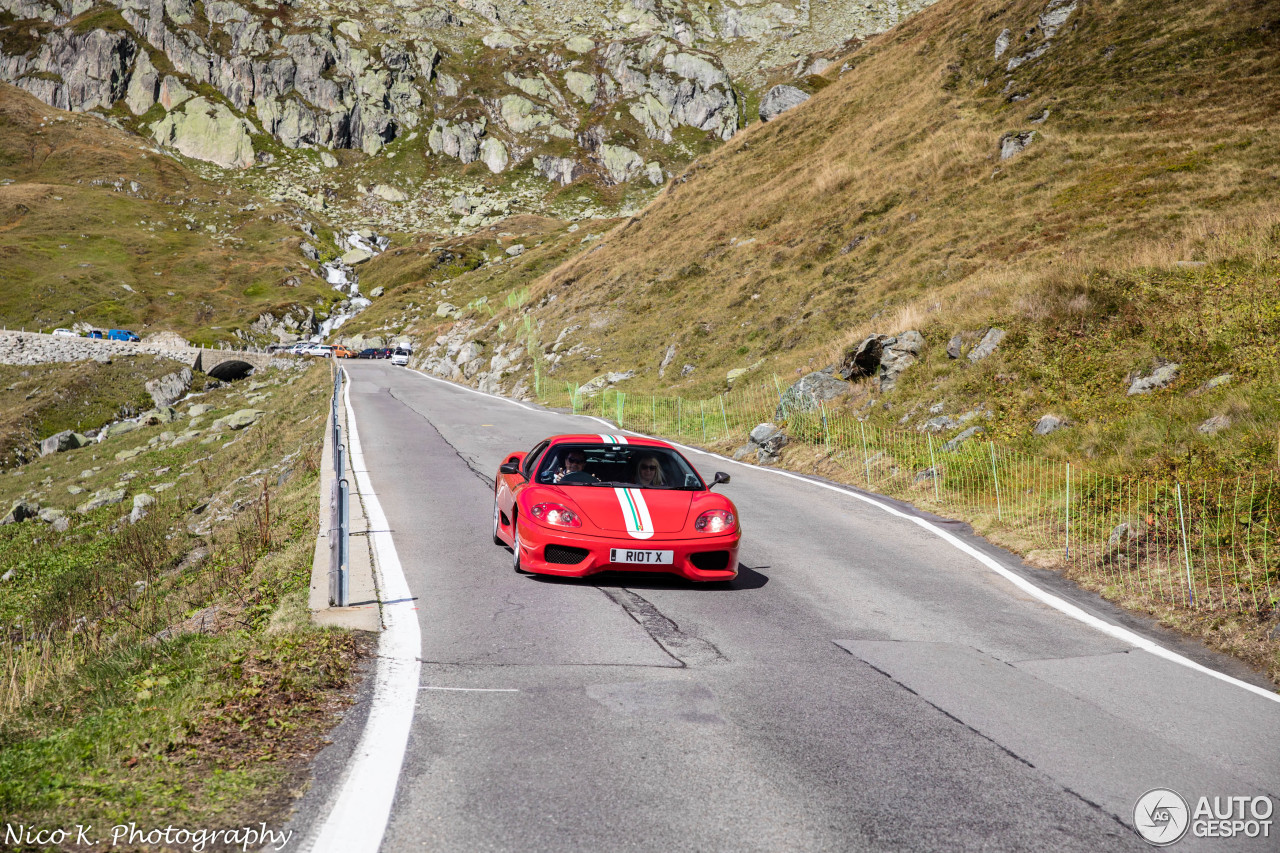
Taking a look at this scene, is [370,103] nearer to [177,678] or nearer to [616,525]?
[616,525]

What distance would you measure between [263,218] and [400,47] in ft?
253

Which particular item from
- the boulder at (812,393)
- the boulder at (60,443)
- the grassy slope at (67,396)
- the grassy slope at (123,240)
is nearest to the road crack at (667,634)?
the boulder at (812,393)

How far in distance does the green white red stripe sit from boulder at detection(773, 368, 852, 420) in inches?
466

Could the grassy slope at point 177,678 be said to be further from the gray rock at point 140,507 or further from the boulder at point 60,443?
the boulder at point 60,443

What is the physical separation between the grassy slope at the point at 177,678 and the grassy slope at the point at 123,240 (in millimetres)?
75953

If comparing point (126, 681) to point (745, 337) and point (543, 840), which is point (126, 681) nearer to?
point (543, 840)

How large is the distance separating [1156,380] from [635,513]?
11105 millimetres

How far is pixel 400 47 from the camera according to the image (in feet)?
626

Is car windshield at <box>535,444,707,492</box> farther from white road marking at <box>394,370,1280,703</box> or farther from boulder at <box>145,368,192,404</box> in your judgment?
boulder at <box>145,368,192,404</box>

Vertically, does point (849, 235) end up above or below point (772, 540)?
above

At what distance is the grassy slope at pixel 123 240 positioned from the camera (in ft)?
306

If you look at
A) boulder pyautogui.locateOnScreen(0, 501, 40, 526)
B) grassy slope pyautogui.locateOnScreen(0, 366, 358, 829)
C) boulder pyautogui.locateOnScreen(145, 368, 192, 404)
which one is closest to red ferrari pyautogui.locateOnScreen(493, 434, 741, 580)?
grassy slope pyautogui.locateOnScreen(0, 366, 358, 829)

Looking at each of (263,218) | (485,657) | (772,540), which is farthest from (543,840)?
(263,218)

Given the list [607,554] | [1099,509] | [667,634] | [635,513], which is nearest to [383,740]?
[667,634]
